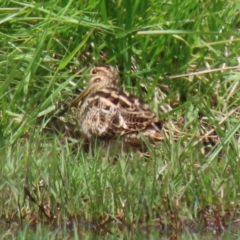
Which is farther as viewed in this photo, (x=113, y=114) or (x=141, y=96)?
(x=141, y=96)

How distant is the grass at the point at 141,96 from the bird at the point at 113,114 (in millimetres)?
100

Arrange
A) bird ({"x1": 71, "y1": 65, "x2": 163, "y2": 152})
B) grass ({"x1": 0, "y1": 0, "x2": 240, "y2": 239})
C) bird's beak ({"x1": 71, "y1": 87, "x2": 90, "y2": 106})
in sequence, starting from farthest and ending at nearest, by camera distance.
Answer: bird's beak ({"x1": 71, "y1": 87, "x2": 90, "y2": 106}) → bird ({"x1": 71, "y1": 65, "x2": 163, "y2": 152}) → grass ({"x1": 0, "y1": 0, "x2": 240, "y2": 239})

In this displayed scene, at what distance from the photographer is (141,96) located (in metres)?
7.08

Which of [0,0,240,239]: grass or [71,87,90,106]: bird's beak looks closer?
[0,0,240,239]: grass

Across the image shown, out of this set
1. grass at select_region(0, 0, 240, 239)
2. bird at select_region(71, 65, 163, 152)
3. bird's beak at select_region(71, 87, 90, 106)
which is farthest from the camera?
bird's beak at select_region(71, 87, 90, 106)

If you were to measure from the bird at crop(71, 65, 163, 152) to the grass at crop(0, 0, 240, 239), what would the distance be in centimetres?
10

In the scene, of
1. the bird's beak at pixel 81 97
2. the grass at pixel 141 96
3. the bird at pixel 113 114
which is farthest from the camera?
the bird's beak at pixel 81 97

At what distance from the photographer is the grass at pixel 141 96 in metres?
5.47

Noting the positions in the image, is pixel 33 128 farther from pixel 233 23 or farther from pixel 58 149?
pixel 233 23

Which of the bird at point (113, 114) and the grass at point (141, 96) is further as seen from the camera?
the bird at point (113, 114)

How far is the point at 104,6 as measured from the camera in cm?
Result: 697

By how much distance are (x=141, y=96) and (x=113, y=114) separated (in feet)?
1.24

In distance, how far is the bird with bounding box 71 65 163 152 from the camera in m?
6.68

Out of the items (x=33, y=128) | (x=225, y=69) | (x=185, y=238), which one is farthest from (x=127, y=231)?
(x=225, y=69)
